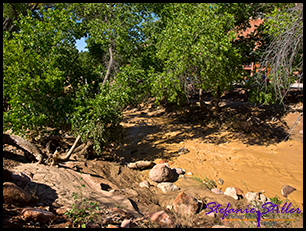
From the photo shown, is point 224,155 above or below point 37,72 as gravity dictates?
below

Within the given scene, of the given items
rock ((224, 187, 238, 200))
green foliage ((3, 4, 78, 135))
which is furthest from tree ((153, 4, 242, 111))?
rock ((224, 187, 238, 200))

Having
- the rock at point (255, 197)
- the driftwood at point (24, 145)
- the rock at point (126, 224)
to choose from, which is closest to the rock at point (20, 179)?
the driftwood at point (24, 145)

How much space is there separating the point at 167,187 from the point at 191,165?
1.81 metres

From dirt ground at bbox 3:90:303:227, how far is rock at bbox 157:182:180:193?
19cm

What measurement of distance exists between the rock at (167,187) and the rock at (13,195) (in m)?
3.38

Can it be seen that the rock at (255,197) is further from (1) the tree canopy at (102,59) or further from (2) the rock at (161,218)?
(1) the tree canopy at (102,59)

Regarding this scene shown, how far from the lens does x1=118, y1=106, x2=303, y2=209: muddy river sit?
21.1ft

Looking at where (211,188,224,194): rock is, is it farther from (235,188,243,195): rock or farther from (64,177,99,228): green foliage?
(64,177,99,228): green foliage

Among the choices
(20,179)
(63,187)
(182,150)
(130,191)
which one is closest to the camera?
(20,179)

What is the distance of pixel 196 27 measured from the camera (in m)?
7.96

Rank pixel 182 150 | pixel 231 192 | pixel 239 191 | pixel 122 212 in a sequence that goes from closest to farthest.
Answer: pixel 122 212 < pixel 231 192 < pixel 239 191 < pixel 182 150

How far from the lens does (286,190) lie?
5.71 metres

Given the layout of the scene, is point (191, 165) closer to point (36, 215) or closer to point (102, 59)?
point (36, 215)

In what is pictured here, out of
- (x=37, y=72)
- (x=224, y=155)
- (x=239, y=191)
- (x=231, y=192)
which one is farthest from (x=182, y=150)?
(x=37, y=72)
